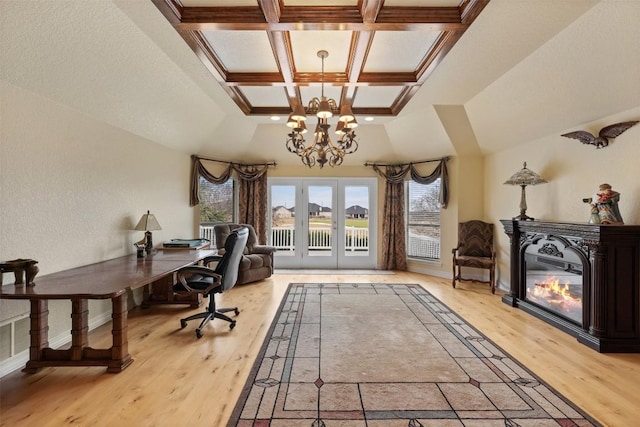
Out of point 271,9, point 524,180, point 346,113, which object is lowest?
point 524,180

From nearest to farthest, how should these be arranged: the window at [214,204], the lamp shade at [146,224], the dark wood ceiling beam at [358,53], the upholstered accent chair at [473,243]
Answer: the dark wood ceiling beam at [358,53] < the lamp shade at [146,224] < the upholstered accent chair at [473,243] < the window at [214,204]

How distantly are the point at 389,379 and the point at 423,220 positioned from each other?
176 inches

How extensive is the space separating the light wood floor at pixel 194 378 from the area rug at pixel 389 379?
6.9 inches

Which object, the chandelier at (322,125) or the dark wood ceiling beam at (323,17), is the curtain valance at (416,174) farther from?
the dark wood ceiling beam at (323,17)

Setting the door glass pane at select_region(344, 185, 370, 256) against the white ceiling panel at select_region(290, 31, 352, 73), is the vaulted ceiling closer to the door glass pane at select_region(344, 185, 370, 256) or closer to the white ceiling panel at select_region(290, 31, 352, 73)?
the white ceiling panel at select_region(290, 31, 352, 73)

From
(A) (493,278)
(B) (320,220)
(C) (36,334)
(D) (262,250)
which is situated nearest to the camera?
(C) (36,334)

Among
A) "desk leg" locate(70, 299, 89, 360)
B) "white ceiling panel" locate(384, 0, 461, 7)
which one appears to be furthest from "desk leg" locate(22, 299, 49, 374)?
"white ceiling panel" locate(384, 0, 461, 7)

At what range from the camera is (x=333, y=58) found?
3225mm

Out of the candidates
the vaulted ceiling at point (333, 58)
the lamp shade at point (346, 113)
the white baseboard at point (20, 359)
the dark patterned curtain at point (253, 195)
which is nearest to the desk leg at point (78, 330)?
the white baseboard at point (20, 359)

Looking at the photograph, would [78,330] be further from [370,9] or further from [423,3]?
[423,3]

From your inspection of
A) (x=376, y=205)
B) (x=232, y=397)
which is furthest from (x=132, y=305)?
(x=376, y=205)

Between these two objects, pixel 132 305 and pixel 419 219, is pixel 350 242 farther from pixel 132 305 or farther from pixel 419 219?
pixel 132 305

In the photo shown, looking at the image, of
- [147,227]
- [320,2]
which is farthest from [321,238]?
[320,2]

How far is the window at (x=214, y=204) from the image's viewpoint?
6.13 meters
